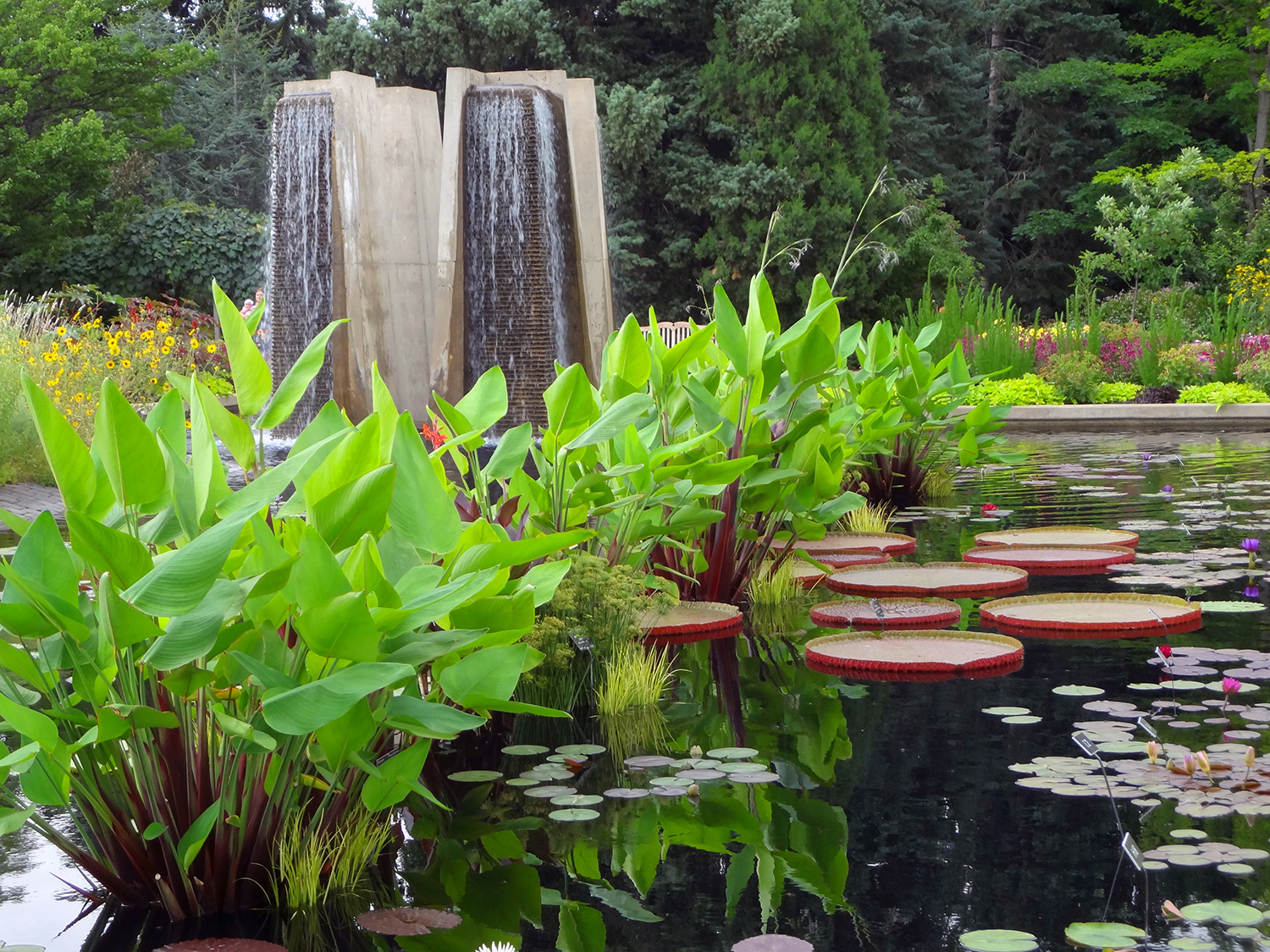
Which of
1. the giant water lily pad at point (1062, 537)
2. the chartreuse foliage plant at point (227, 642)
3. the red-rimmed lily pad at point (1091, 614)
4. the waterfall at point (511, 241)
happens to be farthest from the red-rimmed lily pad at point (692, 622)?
the waterfall at point (511, 241)

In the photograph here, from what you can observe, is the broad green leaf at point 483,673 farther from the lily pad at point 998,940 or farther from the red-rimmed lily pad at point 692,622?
the red-rimmed lily pad at point 692,622

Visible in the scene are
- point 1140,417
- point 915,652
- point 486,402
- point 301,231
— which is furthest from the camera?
point 1140,417

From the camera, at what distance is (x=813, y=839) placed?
2.03 m

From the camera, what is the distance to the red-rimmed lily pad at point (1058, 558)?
4.24m

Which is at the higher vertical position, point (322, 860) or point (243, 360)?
point (243, 360)

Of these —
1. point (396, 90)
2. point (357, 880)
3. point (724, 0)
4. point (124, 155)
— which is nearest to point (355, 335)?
point (396, 90)

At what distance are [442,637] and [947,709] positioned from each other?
1.48 meters

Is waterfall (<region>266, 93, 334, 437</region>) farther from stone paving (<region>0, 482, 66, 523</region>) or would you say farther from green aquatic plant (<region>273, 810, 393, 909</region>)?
green aquatic plant (<region>273, 810, 393, 909</region>)

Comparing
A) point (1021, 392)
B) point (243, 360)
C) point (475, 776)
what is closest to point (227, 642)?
point (243, 360)

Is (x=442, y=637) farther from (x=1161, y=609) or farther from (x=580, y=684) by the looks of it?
(x=1161, y=609)

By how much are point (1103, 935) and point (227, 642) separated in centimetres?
120

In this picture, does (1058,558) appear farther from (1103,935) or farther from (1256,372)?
(1256,372)

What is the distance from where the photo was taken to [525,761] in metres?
2.53

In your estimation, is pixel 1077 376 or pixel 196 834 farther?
pixel 1077 376
